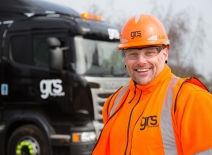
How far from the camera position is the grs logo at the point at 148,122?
211 centimetres

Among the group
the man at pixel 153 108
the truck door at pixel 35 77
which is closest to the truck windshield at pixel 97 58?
the truck door at pixel 35 77

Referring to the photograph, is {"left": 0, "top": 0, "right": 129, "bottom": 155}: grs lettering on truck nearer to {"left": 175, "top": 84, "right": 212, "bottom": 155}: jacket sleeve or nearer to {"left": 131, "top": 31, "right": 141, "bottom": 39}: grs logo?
{"left": 131, "top": 31, "right": 141, "bottom": 39}: grs logo

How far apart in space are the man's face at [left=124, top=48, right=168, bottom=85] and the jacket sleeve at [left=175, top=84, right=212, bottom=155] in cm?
30

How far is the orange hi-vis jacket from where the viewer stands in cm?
196

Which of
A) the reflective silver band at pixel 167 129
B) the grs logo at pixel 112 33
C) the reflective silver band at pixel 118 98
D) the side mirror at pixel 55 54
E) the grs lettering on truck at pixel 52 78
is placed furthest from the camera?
the grs logo at pixel 112 33

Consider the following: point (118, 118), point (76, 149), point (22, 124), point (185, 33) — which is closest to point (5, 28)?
point (22, 124)

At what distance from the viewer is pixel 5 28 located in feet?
23.5

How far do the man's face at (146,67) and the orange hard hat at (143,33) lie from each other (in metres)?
0.08

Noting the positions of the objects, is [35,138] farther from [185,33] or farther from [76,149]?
[185,33]

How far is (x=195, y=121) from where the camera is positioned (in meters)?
1.96

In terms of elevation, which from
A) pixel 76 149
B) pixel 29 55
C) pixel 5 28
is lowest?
pixel 76 149

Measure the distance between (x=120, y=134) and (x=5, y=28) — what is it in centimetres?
533

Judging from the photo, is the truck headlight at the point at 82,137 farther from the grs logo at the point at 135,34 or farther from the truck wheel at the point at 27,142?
the grs logo at the point at 135,34

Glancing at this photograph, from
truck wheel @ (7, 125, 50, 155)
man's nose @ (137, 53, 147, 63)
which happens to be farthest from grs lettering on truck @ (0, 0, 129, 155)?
man's nose @ (137, 53, 147, 63)
